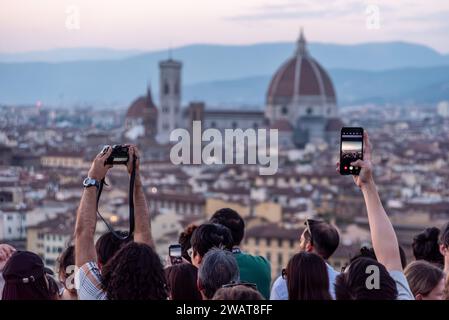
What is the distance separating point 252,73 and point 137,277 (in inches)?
7321

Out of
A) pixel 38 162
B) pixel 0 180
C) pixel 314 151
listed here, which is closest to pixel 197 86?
pixel 314 151

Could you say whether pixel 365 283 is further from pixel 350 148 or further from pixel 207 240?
pixel 207 240

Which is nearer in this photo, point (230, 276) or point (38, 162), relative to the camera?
point (230, 276)

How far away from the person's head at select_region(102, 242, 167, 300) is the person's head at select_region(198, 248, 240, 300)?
0.17 m

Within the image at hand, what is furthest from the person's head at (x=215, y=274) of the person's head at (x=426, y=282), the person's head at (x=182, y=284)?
the person's head at (x=426, y=282)

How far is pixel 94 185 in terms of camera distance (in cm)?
326

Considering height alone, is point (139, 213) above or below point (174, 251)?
above

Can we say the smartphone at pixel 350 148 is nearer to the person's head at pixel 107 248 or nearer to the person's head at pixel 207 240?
the person's head at pixel 207 240

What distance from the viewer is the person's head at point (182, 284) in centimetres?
321

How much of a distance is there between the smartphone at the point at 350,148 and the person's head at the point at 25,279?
0.76m

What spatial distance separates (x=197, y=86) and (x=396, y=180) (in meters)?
138

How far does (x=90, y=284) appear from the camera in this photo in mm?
3035

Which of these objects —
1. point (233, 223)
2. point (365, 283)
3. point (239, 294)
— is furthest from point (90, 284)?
point (233, 223)

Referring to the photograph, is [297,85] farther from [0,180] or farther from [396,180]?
[0,180]
